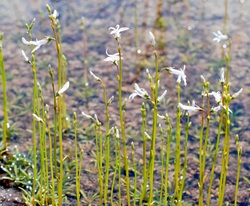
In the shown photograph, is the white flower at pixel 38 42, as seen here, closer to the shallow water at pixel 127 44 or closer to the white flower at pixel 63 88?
the white flower at pixel 63 88

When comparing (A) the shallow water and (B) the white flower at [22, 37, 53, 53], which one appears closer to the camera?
(B) the white flower at [22, 37, 53, 53]

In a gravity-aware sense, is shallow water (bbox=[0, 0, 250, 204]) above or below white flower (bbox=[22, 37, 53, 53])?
below

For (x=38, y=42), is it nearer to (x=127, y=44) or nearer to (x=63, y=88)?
(x=63, y=88)

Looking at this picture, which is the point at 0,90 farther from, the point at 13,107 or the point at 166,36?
the point at 166,36

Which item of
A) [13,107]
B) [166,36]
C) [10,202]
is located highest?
[166,36]

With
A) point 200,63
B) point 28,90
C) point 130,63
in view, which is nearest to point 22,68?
point 28,90

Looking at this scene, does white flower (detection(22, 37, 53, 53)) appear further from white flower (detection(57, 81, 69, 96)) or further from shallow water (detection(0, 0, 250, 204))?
shallow water (detection(0, 0, 250, 204))

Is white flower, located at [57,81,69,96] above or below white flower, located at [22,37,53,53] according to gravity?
below

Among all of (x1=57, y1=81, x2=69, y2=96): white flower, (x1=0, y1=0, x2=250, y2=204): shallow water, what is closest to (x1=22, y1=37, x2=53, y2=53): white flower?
(x1=57, y1=81, x2=69, y2=96): white flower

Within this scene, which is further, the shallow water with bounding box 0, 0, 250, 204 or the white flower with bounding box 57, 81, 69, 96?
the shallow water with bounding box 0, 0, 250, 204
